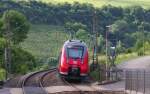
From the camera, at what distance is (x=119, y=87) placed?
1559 inches

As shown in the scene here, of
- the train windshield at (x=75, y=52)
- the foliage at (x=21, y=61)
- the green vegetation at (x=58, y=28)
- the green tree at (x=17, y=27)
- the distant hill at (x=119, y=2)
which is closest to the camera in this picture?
the train windshield at (x=75, y=52)

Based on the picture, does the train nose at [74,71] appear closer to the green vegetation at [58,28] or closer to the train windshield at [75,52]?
the train windshield at [75,52]

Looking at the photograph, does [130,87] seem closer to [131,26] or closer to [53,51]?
[53,51]

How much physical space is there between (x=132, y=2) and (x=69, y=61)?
10285 centimetres

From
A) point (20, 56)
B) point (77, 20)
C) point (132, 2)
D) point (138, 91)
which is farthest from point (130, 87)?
point (132, 2)

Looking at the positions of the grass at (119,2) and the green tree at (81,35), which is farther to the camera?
the grass at (119,2)

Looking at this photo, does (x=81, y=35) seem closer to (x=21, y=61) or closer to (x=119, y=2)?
(x=21, y=61)

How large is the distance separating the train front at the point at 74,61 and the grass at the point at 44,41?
53.7 meters

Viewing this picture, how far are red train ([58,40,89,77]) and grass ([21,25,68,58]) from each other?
53.7 m

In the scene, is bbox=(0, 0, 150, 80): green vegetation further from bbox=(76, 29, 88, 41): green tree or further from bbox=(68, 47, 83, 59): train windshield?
bbox=(68, 47, 83, 59): train windshield

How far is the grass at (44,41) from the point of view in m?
102

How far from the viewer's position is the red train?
4331cm

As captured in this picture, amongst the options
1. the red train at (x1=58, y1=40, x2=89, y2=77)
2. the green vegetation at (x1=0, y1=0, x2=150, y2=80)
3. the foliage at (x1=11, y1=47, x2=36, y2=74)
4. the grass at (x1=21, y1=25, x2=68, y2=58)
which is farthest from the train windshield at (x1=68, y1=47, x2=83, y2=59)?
the grass at (x1=21, y1=25, x2=68, y2=58)

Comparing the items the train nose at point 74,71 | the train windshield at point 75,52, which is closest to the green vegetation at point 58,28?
the train windshield at point 75,52
